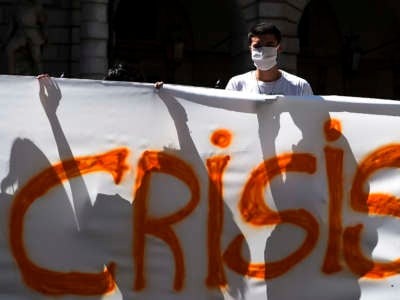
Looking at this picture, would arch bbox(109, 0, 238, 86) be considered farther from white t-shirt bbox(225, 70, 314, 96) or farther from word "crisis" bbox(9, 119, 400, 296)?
word "crisis" bbox(9, 119, 400, 296)

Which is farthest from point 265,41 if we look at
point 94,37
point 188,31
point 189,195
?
point 188,31

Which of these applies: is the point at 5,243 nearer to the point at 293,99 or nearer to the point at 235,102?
the point at 235,102

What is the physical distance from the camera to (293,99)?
3.85 metres

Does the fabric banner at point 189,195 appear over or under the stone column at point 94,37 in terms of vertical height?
under

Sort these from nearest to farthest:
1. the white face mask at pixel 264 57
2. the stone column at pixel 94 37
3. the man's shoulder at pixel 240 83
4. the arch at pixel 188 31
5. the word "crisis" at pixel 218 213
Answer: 1. the word "crisis" at pixel 218 213
2. the white face mask at pixel 264 57
3. the man's shoulder at pixel 240 83
4. the stone column at pixel 94 37
5. the arch at pixel 188 31

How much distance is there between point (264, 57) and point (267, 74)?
0.12 metres

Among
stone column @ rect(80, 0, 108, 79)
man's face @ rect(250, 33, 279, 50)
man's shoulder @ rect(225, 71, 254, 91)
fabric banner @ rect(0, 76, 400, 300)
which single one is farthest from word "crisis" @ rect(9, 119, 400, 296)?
stone column @ rect(80, 0, 108, 79)

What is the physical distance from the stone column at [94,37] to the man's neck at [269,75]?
7.75 m

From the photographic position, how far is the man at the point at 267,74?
391 cm

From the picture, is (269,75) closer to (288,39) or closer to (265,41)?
(265,41)

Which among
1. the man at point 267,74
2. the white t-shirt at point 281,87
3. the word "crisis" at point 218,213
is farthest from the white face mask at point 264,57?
the word "crisis" at point 218,213

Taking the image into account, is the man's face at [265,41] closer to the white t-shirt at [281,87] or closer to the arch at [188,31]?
the white t-shirt at [281,87]

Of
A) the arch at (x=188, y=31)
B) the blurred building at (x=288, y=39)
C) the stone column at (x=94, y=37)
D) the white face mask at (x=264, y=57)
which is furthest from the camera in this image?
the arch at (x=188, y=31)

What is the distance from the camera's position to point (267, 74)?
3.98 metres
